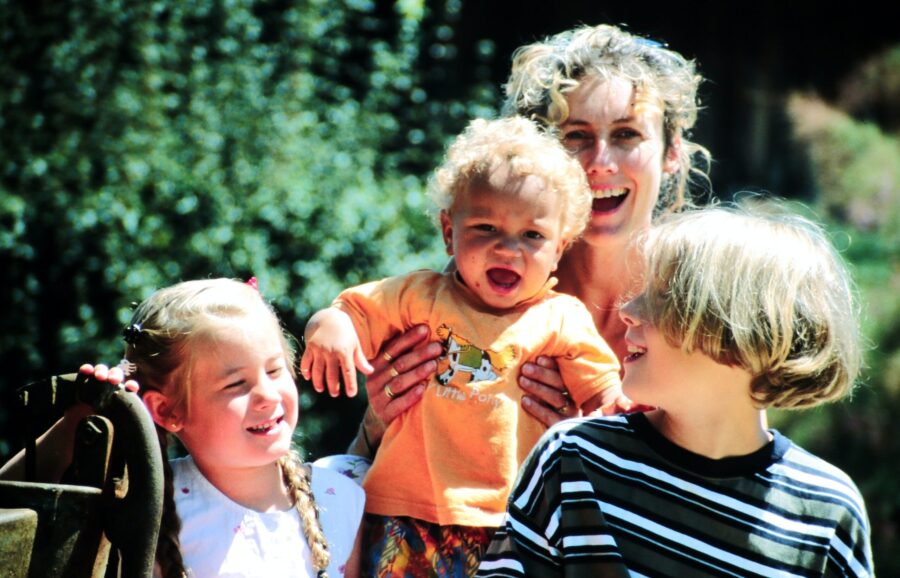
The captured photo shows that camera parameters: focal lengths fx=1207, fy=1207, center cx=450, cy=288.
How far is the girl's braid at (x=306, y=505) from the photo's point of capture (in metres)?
2.36

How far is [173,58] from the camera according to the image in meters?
6.15

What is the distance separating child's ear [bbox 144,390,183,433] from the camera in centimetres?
230

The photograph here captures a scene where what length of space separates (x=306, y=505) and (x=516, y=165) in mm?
866

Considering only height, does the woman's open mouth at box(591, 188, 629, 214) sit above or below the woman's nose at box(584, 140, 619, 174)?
below

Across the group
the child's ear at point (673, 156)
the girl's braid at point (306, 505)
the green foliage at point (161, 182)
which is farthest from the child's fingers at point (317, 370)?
the green foliage at point (161, 182)

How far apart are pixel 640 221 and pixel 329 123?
144 inches

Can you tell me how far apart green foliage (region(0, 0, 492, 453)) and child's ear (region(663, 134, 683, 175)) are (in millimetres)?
2899

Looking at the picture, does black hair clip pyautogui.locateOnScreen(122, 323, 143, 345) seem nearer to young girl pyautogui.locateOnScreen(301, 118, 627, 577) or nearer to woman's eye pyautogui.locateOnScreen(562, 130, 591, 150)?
young girl pyautogui.locateOnScreen(301, 118, 627, 577)

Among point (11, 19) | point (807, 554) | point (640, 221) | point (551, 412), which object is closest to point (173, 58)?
point (11, 19)

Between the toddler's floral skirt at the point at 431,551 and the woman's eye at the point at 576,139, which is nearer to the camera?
the toddler's floral skirt at the point at 431,551

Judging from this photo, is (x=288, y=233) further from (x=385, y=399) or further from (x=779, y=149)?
(x=779, y=149)

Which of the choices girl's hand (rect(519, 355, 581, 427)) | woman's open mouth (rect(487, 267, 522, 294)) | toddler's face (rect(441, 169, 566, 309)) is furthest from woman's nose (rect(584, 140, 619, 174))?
girl's hand (rect(519, 355, 581, 427))

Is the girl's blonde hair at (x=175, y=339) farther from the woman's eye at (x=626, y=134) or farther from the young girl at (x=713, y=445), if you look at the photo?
the woman's eye at (x=626, y=134)

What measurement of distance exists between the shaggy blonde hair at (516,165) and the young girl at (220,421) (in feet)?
Answer: 2.00
